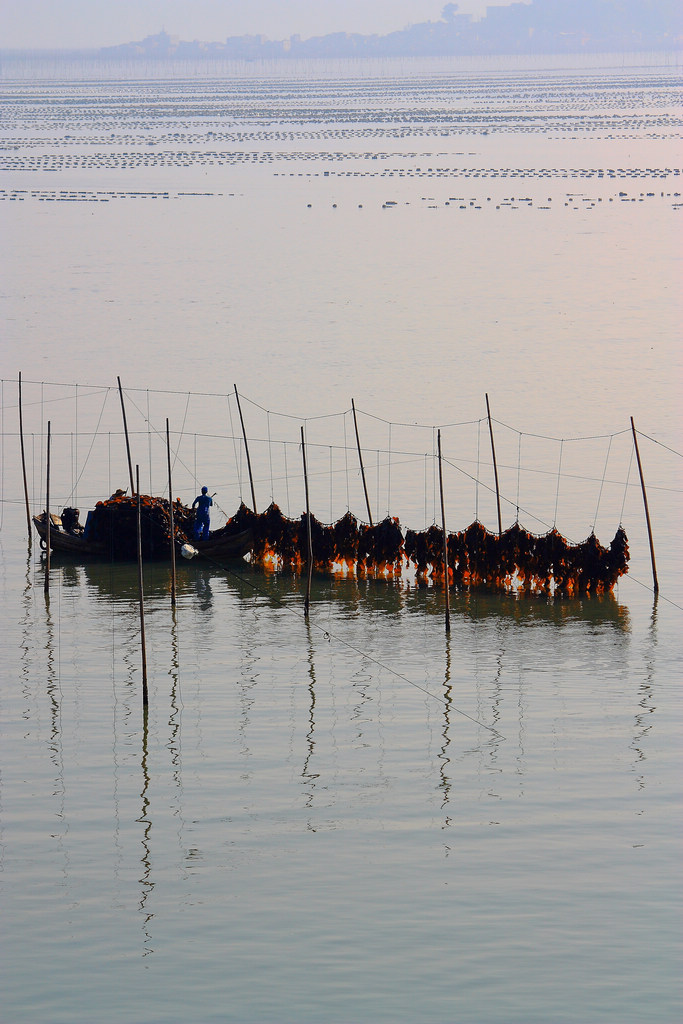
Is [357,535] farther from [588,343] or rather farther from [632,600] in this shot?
[588,343]

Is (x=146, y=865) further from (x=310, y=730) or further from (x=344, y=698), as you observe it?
(x=344, y=698)

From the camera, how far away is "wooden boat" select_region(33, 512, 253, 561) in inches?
1337

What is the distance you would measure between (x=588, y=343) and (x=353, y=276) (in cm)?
Result: 1965

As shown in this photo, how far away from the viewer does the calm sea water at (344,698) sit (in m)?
17.2

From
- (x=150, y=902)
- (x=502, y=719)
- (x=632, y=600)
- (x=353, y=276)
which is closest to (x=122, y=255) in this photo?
(x=353, y=276)

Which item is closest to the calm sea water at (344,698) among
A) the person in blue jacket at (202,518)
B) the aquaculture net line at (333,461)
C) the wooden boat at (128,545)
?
the aquaculture net line at (333,461)

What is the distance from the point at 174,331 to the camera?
63.2m

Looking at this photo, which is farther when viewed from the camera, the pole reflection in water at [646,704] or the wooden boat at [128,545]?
the wooden boat at [128,545]

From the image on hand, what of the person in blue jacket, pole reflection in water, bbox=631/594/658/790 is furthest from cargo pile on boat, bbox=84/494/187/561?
pole reflection in water, bbox=631/594/658/790

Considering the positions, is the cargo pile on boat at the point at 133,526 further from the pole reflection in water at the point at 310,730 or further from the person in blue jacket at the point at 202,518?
the pole reflection in water at the point at 310,730

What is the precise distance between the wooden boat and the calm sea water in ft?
1.27

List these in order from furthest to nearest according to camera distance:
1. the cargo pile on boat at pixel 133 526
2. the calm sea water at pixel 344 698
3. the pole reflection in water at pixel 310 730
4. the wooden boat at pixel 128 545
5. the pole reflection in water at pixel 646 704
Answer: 1. the wooden boat at pixel 128 545
2. the cargo pile on boat at pixel 133 526
3. the pole reflection in water at pixel 646 704
4. the pole reflection in water at pixel 310 730
5. the calm sea water at pixel 344 698

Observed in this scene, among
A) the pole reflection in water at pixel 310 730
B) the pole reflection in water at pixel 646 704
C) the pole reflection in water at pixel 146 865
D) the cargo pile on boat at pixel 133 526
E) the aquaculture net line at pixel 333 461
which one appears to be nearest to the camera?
the pole reflection in water at pixel 146 865

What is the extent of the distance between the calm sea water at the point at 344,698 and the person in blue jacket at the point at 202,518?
74 cm
